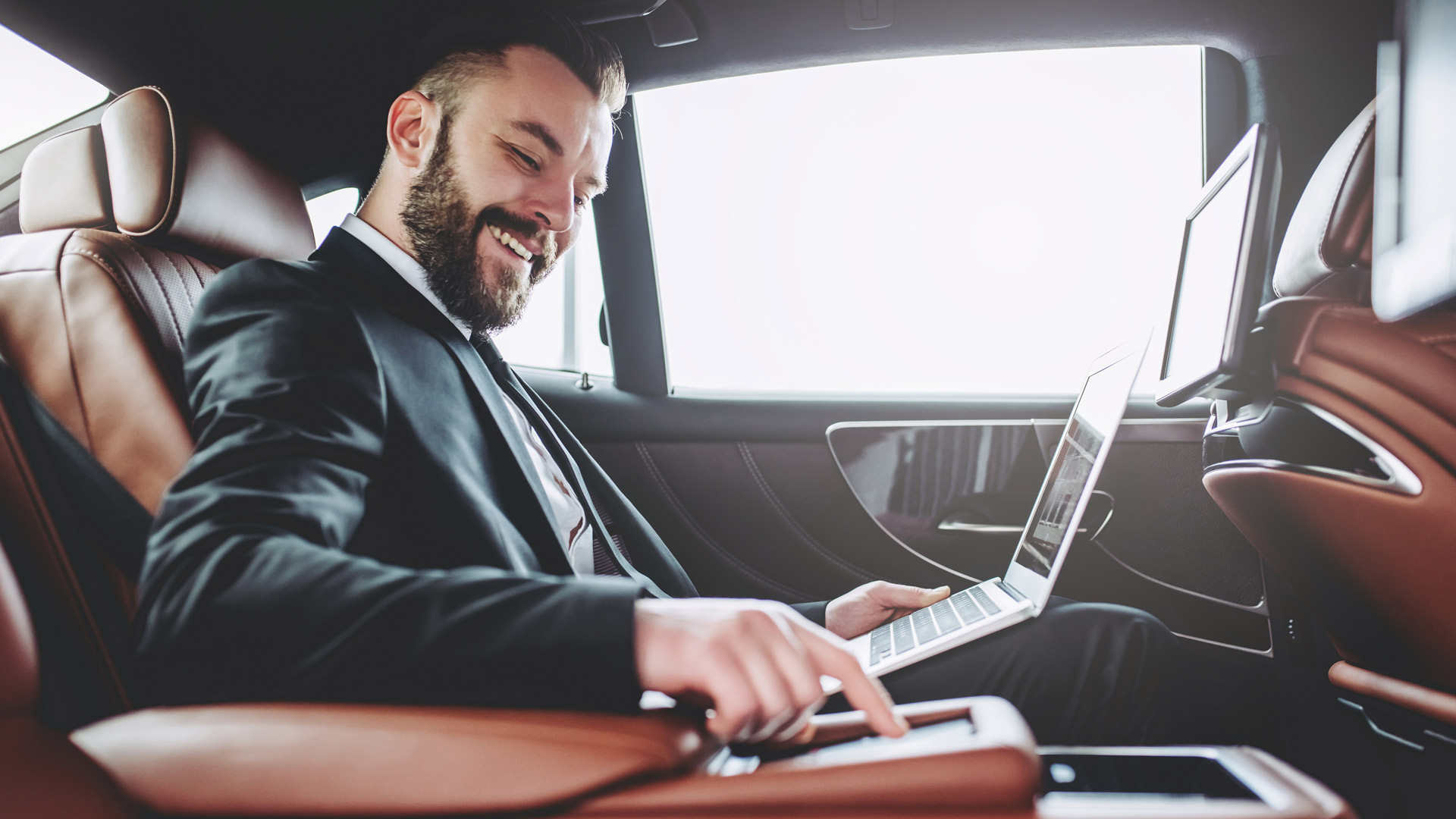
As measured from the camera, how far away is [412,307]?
1.00m

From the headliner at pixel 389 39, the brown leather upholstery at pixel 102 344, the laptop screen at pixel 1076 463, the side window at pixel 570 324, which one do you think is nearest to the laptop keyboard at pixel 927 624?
the laptop screen at pixel 1076 463

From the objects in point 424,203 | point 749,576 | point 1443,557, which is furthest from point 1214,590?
point 424,203

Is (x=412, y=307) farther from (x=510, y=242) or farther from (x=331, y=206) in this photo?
(x=331, y=206)

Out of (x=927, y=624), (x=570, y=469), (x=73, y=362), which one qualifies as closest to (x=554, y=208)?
(x=570, y=469)

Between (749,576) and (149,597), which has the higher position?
(149,597)

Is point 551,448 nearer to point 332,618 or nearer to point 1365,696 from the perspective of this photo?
point 332,618

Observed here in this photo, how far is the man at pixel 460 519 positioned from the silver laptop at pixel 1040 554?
54 millimetres

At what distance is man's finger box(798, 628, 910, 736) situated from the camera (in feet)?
1.45

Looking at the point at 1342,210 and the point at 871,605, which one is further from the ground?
the point at 1342,210

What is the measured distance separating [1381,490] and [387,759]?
97 centimetres

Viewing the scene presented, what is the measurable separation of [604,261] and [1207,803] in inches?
65.0

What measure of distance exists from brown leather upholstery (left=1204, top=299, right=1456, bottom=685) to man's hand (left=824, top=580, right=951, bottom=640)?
49 centimetres

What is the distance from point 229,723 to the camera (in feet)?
1.38

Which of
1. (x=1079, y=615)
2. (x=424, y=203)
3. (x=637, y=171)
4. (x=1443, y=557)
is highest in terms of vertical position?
(x=637, y=171)
